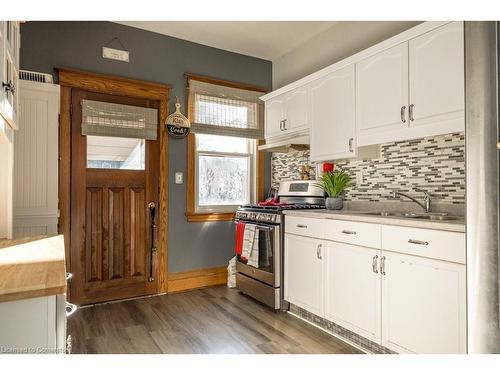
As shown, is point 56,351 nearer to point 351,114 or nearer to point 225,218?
point 351,114

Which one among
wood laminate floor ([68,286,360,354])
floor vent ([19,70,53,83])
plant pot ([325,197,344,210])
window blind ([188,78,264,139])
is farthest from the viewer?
window blind ([188,78,264,139])

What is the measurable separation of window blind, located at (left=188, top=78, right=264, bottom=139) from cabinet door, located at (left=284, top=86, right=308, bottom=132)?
651mm

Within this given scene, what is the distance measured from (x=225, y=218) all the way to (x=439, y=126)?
8.08 ft

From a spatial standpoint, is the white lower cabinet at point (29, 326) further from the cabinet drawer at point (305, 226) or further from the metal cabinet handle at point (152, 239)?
the metal cabinet handle at point (152, 239)

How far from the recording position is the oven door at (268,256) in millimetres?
2984

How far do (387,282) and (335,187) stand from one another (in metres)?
1.26

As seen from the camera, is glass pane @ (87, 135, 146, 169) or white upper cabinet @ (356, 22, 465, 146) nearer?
white upper cabinet @ (356, 22, 465, 146)

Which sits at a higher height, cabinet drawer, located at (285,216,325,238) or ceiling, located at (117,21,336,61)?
ceiling, located at (117,21,336,61)

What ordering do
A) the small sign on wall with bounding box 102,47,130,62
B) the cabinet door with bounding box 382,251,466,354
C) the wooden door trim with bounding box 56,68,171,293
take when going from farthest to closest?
the small sign on wall with bounding box 102,47,130,62
the wooden door trim with bounding box 56,68,171,293
the cabinet door with bounding box 382,251,466,354

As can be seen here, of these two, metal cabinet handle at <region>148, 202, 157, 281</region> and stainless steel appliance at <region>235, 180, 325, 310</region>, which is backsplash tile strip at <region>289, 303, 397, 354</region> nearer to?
stainless steel appliance at <region>235, 180, 325, 310</region>

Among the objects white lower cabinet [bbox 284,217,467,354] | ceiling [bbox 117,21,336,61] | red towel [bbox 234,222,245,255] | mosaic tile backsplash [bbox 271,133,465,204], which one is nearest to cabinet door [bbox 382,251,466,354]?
white lower cabinet [bbox 284,217,467,354]

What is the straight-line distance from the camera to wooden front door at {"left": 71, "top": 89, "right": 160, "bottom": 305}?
10.1 ft

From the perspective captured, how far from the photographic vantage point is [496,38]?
85cm

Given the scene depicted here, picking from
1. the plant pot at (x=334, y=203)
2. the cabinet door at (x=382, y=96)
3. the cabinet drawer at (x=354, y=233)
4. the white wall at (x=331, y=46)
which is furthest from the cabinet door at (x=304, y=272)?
the white wall at (x=331, y=46)
